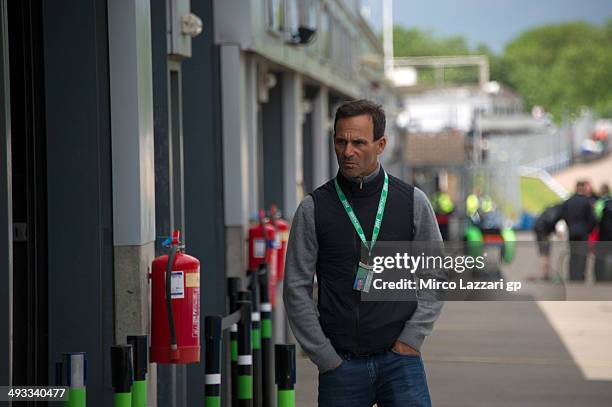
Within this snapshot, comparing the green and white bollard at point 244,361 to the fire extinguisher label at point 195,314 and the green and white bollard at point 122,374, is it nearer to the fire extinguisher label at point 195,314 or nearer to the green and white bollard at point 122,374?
the fire extinguisher label at point 195,314

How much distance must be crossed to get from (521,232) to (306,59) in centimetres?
3181

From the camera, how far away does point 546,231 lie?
81.8 ft

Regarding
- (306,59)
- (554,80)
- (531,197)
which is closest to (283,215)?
(306,59)

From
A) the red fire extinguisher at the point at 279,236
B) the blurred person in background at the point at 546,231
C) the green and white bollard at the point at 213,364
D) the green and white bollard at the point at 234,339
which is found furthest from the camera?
the blurred person in background at the point at 546,231

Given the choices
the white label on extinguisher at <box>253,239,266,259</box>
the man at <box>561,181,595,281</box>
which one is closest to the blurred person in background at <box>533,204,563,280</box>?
the man at <box>561,181,595,281</box>

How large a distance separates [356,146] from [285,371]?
1489 mm

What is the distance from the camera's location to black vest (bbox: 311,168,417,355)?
5.39 m

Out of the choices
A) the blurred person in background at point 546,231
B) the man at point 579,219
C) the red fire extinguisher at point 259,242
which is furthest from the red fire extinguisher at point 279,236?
the man at point 579,219

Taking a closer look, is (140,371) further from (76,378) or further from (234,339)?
(234,339)

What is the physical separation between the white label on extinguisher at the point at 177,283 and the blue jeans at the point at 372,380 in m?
1.96

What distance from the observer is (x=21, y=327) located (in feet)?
22.9

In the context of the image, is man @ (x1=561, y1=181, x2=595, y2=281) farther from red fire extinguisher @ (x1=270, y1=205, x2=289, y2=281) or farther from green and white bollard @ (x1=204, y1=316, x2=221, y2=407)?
green and white bollard @ (x1=204, y1=316, x2=221, y2=407)

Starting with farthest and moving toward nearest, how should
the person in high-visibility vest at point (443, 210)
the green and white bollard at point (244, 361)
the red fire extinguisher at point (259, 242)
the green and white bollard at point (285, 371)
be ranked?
the person in high-visibility vest at point (443, 210) < the red fire extinguisher at point (259, 242) < the green and white bollard at point (244, 361) < the green and white bollard at point (285, 371)

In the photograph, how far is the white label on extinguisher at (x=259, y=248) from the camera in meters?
12.2
